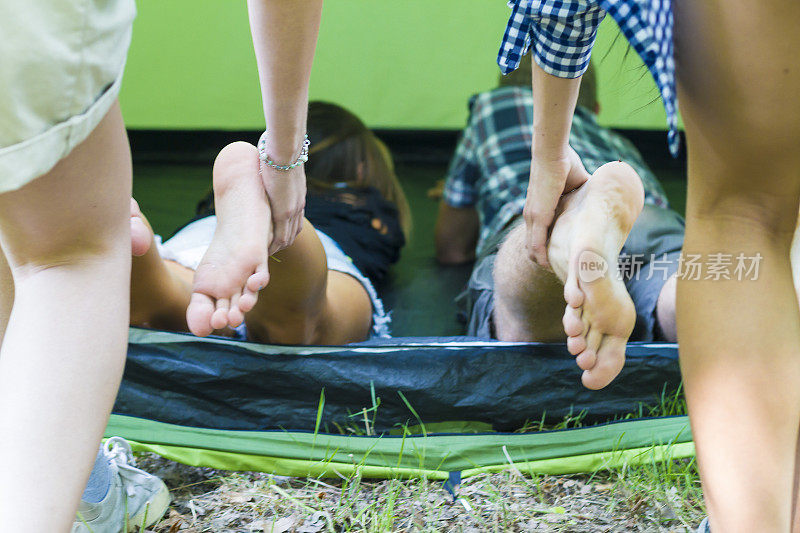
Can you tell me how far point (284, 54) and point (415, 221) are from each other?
52.2 inches

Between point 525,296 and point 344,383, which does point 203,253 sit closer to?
point 344,383

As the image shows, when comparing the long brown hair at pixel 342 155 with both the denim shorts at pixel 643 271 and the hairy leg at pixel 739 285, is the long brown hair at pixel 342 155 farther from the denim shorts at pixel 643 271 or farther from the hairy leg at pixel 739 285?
the hairy leg at pixel 739 285

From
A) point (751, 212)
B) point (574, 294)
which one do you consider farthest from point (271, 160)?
point (751, 212)

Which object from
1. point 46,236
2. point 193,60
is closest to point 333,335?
point 46,236

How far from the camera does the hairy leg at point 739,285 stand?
534 millimetres

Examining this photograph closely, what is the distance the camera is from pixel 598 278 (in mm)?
776

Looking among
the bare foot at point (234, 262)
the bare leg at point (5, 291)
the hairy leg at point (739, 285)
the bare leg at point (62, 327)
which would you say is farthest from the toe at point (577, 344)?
the bare leg at point (5, 291)

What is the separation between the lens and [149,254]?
0.96m

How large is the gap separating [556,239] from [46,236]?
566 mm

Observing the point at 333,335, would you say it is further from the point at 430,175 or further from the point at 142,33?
the point at 142,33

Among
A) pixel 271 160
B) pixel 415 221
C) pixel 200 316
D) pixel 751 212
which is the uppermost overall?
pixel 751 212

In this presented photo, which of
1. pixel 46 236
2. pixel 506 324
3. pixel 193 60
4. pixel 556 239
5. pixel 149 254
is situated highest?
pixel 46 236

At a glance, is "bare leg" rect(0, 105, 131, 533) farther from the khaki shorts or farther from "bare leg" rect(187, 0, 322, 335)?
A: "bare leg" rect(187, 0, 322, 335)

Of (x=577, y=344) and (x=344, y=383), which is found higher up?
(x=577, y=344)
